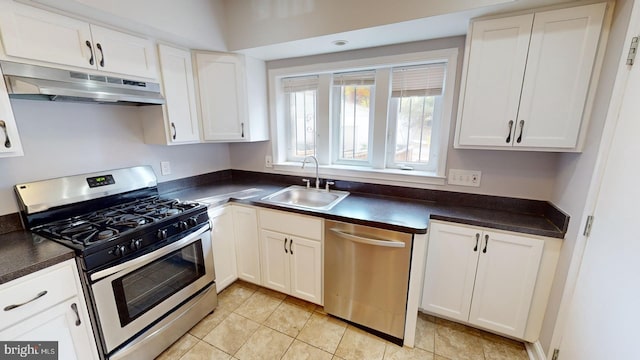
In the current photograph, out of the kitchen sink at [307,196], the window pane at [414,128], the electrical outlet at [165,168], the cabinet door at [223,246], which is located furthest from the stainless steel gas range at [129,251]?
the window pane at [414,128]

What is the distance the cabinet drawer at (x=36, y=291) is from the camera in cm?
105

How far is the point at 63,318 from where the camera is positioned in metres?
1.22

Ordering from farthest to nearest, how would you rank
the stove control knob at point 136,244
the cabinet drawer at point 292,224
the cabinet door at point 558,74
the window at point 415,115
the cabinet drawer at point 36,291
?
the window at point 415,115
the cabinet drawer at point 292,224
the stove control knob at point 136,244
the cabinet door at point 558,74
the cabinet drawer at point 36,291

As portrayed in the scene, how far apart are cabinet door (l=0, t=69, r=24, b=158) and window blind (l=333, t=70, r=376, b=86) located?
210cm

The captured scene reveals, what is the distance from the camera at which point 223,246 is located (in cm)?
213

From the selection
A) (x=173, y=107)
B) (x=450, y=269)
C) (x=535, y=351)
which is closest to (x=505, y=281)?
(x=450, y=269)

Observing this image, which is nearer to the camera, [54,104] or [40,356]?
[40,356]

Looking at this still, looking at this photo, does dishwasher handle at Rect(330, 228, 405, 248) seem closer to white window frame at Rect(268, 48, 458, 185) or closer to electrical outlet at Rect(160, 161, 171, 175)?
white window frame at Rect(268, 48, 458, 185)

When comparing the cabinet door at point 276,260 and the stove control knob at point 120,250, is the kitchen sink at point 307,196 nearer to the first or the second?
the cabinet door at point 276,260

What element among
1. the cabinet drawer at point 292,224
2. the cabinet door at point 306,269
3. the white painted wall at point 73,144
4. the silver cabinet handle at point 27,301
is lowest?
the cabinet door at point 306,269

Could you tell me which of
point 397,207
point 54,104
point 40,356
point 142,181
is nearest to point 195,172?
point 142,181

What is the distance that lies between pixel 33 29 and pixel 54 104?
18.9 inches

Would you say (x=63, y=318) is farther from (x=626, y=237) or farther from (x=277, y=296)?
(x=626, y=237)

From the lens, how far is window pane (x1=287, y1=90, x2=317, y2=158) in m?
2.55
